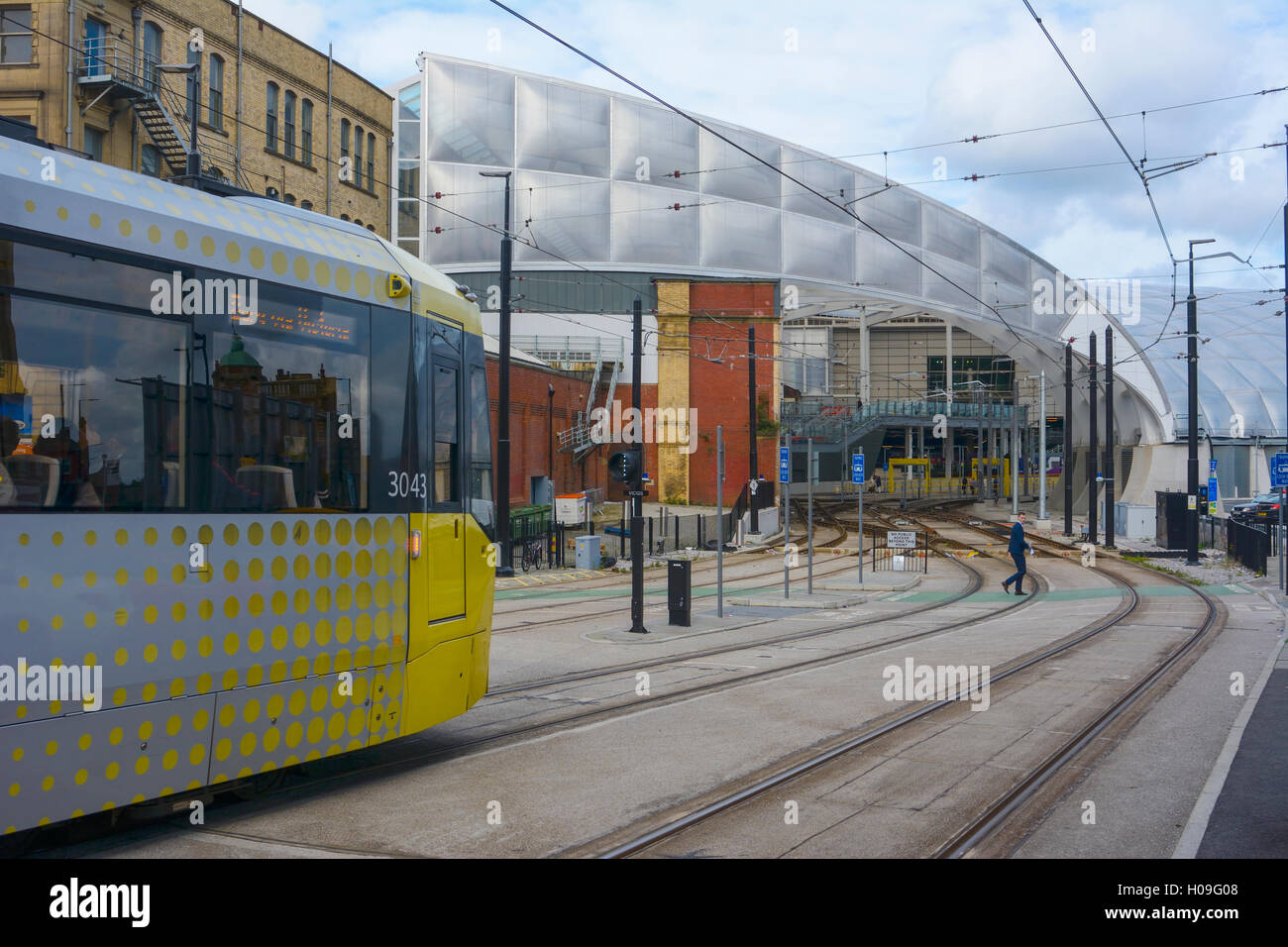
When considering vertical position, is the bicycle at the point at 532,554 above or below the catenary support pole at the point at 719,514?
below

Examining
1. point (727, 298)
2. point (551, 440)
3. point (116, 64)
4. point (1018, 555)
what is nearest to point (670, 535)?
point (551, 440)

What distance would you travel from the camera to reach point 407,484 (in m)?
8.02

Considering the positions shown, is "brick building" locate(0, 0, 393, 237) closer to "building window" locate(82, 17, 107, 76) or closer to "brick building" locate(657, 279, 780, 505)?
"building window" locate(82, 17, 107, 76)

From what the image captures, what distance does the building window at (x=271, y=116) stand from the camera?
36.1 metres

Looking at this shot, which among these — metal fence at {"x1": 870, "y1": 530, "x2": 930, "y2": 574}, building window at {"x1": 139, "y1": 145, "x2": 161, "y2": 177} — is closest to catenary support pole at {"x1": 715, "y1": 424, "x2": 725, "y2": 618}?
metal fence at {"x1": 870, "y1": 530, "x2": 930, "y2": 574}

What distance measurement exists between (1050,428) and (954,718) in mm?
88723

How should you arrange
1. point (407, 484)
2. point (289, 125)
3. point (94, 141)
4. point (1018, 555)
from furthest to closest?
point (289, 125), point (94, 141), point (1018, 555), point (407, 484)

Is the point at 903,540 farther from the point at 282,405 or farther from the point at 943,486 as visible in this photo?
the point at 943,486

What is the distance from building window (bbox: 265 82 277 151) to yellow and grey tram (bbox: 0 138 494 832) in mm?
30711

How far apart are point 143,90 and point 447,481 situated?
997 inches

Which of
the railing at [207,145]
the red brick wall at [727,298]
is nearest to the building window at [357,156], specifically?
the railing at [207,145]

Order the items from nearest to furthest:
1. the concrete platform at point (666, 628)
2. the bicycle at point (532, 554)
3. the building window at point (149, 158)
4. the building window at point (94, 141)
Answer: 1. the concrete platform at point (666, 628)
2. the building window at point (94, 141)
3. the building window at point (149, 158)
4. the bicycle at point (532, 554)

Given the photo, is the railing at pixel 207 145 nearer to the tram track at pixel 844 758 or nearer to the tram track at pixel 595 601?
the tram track at pixel 595 601

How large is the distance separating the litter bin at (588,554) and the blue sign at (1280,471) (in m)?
17.3
